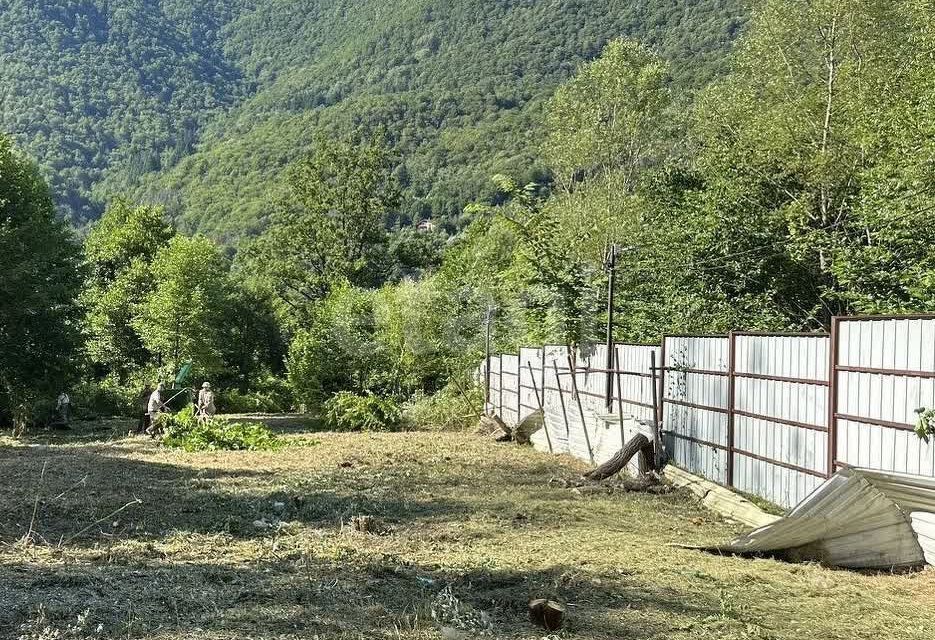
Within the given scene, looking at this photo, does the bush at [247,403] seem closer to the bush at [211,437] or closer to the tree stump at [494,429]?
the tree stump at [494,429]

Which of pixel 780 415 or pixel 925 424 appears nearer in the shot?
pixel 925 424

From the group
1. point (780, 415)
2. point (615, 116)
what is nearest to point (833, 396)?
point (780, 415)

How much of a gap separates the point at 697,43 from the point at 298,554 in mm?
71496

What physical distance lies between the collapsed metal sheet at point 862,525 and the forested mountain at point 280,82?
1743 inches

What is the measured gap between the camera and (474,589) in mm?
6105

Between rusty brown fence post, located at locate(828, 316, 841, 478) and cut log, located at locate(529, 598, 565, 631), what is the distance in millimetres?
4316

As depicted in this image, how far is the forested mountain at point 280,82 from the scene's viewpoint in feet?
270

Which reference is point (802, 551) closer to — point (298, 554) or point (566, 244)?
point (298, 554)

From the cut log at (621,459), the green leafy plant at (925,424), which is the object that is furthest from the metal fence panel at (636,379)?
the green leafy plant at (925,424)

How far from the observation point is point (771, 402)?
10.0m

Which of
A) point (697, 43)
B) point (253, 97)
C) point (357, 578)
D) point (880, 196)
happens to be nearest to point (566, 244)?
point (880, 196)

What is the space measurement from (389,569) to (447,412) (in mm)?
19485

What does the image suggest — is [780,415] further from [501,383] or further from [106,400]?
[106,400]

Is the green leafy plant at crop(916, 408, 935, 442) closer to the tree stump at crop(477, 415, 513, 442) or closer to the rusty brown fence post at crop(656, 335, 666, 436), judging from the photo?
the rusty brown fence post at crop(656, 335, 666, 436)
